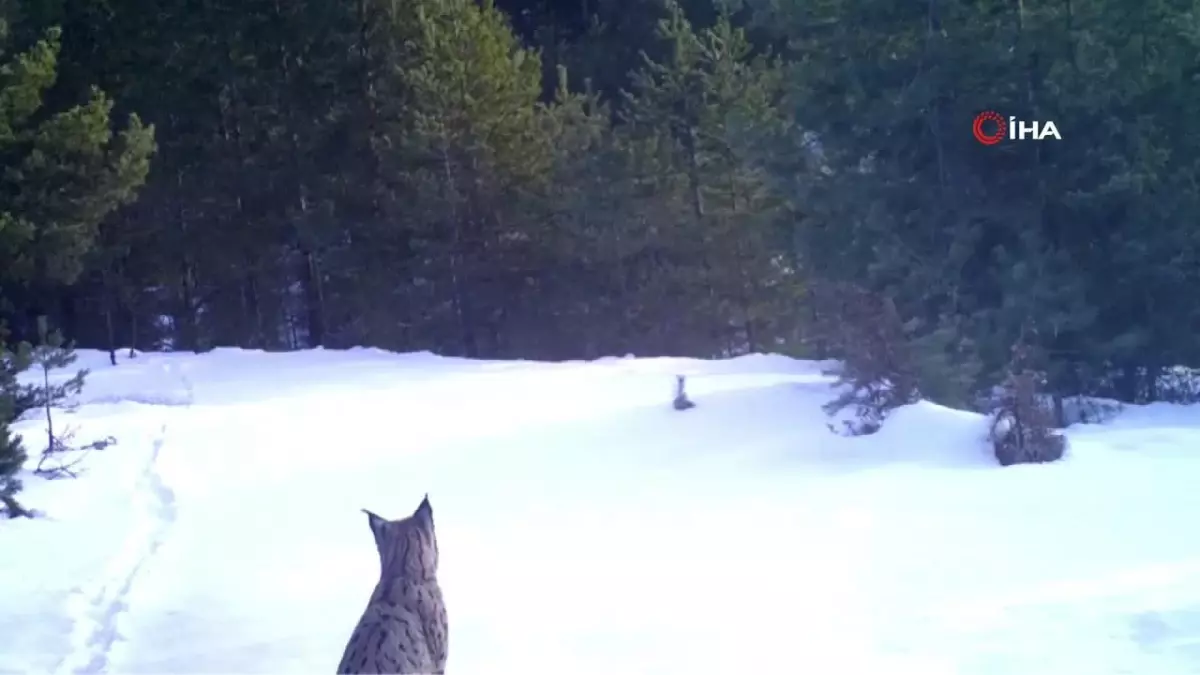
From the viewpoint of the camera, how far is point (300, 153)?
21.8 meters

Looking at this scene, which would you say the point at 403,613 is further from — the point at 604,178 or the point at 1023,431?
the point at 604,178

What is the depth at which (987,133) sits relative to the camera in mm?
12461

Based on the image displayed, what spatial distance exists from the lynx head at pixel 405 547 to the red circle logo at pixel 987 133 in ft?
31.5

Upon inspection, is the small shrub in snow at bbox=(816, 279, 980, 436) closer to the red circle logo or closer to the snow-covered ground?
the snow-covered ground

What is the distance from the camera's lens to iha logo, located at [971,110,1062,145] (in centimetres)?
1216

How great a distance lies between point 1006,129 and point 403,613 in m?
9.96

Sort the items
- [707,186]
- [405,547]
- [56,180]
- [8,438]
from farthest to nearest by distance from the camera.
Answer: [707,186] → [56,180] → [8,438] → [405,547]

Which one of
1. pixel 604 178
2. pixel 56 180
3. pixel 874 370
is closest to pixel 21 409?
pixel 56 180

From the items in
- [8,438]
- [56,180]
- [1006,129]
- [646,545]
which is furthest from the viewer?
[56,180]

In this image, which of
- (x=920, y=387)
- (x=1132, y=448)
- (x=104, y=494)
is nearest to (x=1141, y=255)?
(x=920, y=387)

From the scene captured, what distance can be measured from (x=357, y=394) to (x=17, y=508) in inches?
231

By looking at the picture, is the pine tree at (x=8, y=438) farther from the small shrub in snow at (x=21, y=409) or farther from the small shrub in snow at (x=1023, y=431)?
the small shrub in snow at (x=1023, y=431)

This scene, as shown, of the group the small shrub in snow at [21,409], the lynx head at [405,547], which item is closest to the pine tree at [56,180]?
the small shrub in snow at [21,409]

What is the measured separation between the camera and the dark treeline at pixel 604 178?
39.7 ft
